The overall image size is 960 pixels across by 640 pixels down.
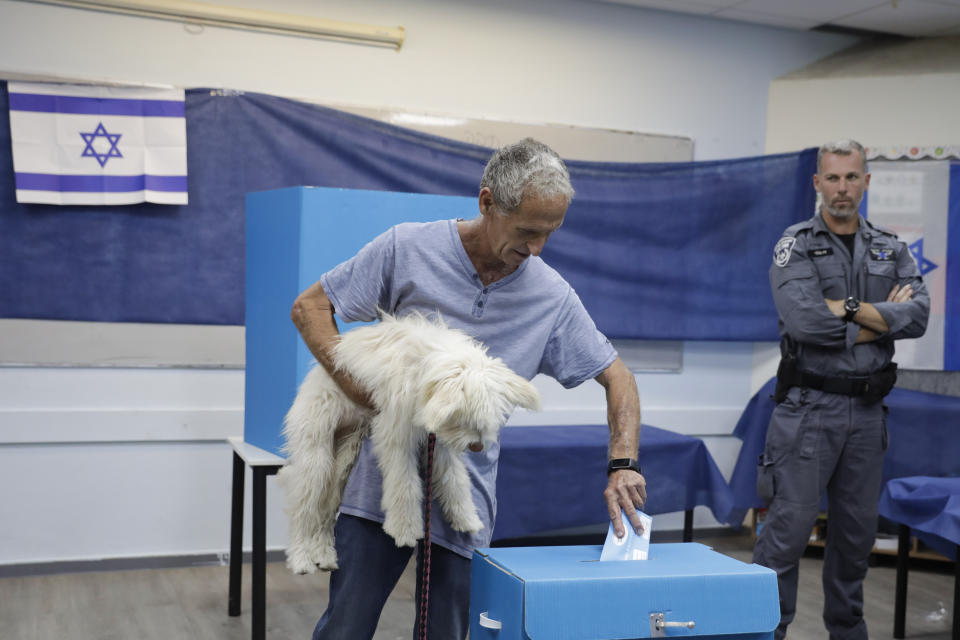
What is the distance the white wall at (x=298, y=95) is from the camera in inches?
160

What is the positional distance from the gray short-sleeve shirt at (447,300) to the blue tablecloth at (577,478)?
6.72 ft

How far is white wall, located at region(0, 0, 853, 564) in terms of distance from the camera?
407 cm

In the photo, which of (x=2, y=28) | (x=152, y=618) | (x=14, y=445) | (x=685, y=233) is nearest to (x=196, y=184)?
(x=2, y=28)

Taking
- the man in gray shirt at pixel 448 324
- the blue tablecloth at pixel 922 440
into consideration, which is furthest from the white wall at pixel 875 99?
the man in gray shirt at pixel 448 324

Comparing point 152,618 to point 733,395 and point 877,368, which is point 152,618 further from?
point 733,395

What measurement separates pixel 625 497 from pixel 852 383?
1707 millimetres

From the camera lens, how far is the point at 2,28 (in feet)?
12.9

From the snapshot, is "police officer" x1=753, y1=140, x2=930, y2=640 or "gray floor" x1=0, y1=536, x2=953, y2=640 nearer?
"police officer" x1=753, y1=140, x2=930, y2=640

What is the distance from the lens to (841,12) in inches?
189

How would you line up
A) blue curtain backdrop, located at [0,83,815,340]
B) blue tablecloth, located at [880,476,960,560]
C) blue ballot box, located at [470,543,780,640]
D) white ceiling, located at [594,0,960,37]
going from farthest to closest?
white ceiling, located at [594,0,960,37] < blue curtain backdrop, located at [0,83,815,340] < blue tablecloth, located at [880,476,960,560] < blue ballot box, located at [470,543,780,640]

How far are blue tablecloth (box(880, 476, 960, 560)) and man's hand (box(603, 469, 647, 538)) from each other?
6.93ft

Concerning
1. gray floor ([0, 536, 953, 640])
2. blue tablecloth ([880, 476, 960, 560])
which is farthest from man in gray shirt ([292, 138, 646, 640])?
blue tablecloth ([880, 476, 960, 560])

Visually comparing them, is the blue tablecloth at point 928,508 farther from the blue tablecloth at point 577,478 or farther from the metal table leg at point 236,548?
the metal table leg at point 236,548

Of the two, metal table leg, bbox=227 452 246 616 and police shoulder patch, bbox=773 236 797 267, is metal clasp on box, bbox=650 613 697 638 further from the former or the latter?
metal table leg, bbox=227 452 246 616
